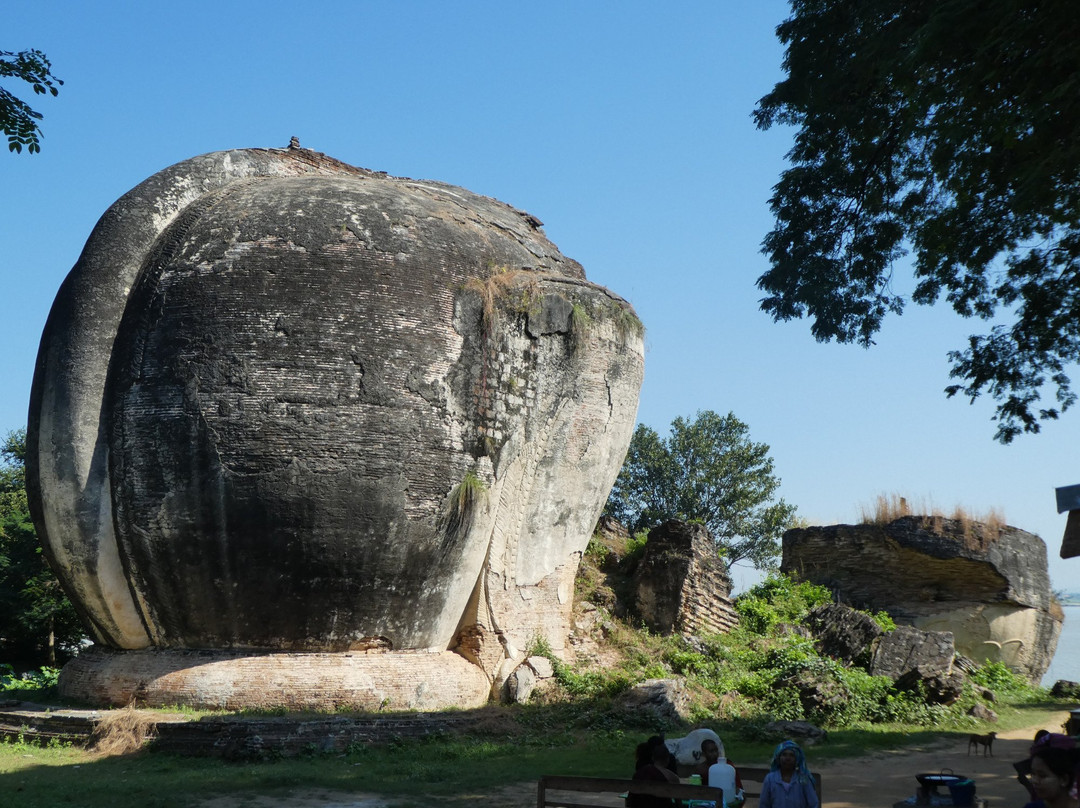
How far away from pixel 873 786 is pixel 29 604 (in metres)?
15.5

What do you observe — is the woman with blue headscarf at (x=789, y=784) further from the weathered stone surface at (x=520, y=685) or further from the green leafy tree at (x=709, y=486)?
the green leafy tree at (x=709, y=486)

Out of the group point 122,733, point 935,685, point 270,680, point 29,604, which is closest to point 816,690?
point 935,685

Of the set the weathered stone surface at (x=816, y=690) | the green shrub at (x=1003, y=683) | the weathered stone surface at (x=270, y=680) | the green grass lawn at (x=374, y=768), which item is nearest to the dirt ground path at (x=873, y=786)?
the green grass lawn at (x=374, y=768)

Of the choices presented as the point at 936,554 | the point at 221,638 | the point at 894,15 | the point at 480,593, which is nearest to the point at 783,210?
the point at 894,15

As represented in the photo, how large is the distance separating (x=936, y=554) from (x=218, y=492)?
12.6 metres

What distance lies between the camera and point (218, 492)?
9.20 meters

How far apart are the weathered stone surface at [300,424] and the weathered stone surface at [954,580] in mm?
8735

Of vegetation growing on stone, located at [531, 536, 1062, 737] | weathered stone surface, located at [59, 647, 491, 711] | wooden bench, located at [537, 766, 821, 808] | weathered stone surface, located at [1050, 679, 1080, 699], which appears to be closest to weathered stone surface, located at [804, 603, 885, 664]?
vegetation growing on stone, located at [531, 536, 1062, 737]

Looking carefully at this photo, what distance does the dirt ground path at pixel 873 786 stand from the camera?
687 cm

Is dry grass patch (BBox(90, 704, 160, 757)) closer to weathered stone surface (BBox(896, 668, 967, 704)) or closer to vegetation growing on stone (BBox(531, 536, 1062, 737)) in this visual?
vegetation growing on stone (BBox(531, 536, 1062, 737))

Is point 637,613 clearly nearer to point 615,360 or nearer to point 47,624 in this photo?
point 615,360

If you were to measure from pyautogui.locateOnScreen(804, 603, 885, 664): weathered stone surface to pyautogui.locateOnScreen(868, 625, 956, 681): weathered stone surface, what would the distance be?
0.19 metres

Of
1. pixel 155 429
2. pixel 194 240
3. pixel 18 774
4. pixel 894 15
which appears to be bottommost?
pixel 18 774

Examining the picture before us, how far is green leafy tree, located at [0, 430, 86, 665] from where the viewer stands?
17359 millimetres
